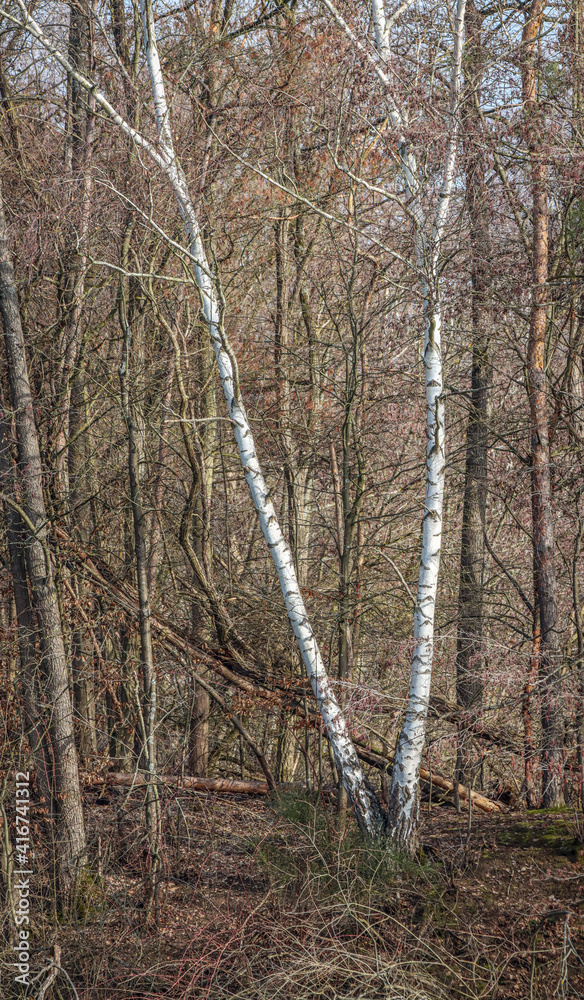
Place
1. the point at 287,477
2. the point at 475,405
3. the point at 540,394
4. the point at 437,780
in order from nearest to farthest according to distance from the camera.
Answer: the point at 540,394
the point at 437,780
the point at 475,405
the point at 287,477

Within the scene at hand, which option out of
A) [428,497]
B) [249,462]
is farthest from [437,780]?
[249,462]

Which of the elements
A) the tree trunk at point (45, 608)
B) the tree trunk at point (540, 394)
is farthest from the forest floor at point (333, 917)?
the tree trunk at point (540, 394)

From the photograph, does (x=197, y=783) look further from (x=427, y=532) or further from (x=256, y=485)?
(x=427, y=532)

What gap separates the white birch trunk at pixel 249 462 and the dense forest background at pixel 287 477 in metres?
0.05

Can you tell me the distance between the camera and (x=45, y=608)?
248 inches

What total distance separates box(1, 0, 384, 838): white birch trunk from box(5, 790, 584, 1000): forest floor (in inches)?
18.5

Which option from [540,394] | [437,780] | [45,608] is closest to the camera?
[45,608]

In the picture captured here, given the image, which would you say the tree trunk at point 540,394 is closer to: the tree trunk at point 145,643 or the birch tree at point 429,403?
the birch tree at point 429,403

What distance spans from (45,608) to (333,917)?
318 cm

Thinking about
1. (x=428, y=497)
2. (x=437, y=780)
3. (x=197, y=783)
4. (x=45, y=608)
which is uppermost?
(x=428, y=497)

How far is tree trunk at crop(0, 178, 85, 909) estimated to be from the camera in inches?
242

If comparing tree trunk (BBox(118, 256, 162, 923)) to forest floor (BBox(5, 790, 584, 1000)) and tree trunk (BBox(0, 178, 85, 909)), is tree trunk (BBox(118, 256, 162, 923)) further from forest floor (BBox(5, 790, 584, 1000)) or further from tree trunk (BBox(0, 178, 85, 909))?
tree trunk (BBox(0, 178, 85, 909))

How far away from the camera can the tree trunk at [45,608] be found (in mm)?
6137

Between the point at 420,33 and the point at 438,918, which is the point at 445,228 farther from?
the point at 438,918
